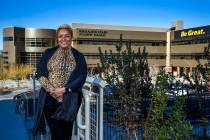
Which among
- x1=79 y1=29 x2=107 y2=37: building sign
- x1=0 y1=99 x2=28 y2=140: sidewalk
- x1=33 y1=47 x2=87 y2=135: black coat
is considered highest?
x1=79 y1=29 x2=107 y2=37: building sign

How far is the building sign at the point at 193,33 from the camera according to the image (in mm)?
54500

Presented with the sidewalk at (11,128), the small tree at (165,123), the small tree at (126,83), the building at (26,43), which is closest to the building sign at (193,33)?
the building at (26,43)

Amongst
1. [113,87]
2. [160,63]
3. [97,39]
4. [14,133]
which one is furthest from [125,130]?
[160,63]

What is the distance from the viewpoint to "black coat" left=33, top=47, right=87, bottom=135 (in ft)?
11.1

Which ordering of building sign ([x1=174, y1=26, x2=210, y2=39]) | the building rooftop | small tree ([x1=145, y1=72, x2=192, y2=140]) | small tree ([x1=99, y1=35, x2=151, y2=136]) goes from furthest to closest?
the building rooftop → building sign ([x1=174, y1=26, x2=210, y2=39]) → small tree ([x1=99, y1=35, x2=151, y2=136]) → small tree ([x1=145, y1=72, x2=192, y2=140])

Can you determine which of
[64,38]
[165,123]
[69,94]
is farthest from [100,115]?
[165,123]

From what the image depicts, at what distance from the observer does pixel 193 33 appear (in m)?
58.1

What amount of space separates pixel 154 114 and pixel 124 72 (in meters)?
1.21

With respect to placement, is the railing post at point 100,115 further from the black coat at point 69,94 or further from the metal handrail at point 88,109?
the black coat at point 69,94

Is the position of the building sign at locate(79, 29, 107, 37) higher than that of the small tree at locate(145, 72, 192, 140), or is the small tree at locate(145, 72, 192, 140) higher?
the building sign at locate(79, 29, 107, 37)

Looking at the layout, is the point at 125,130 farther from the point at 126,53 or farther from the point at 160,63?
the point at 160,63

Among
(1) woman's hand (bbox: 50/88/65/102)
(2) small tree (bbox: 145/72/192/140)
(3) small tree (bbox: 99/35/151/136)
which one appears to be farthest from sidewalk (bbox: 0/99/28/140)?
(1) woman's hand (bbox: 50/88/65/102)

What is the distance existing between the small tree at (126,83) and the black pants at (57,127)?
2822 mm

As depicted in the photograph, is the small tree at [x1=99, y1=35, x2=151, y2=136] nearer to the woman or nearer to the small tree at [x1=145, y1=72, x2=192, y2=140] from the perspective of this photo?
the small tree at [x1=145, y1=72, x2=192, y2=140]
